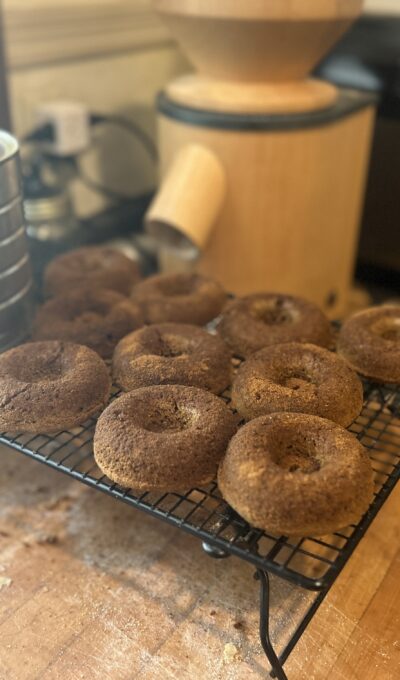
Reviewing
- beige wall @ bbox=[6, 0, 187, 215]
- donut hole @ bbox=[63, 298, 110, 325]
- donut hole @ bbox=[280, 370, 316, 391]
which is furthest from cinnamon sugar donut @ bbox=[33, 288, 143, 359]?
beige wall @ bbox=[6, 0, 187, 215]

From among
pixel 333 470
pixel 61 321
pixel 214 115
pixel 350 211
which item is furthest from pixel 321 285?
pixel 333 470

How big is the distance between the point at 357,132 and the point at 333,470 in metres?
0.86

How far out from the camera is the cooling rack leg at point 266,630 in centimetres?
63

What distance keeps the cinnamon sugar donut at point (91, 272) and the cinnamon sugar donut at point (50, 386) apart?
Result: 21 cm

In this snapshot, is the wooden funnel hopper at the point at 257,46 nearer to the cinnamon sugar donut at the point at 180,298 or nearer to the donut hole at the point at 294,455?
the cinnamon sugar donut at the point at 180,298

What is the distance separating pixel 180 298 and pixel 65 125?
583mm

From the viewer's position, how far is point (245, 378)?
786 millimetres

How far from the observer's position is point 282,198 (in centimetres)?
122

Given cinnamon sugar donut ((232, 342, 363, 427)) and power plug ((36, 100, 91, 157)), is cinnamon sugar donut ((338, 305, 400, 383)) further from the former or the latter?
power plug ((36, 100, 91, 157))

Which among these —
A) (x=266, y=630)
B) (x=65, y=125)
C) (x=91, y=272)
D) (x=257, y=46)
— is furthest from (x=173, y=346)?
(x=65, y=125)

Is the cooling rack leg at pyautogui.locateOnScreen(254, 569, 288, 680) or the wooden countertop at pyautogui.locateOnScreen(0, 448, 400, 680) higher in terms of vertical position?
the cooling rack leg at pyautogui.locateOnScreen(254, 569, 288, 680)

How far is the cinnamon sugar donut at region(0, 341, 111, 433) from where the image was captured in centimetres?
75

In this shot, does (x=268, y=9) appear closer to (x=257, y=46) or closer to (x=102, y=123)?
(x=257, y=46)

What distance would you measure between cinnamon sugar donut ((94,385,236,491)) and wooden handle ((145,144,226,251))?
47 centimetres
